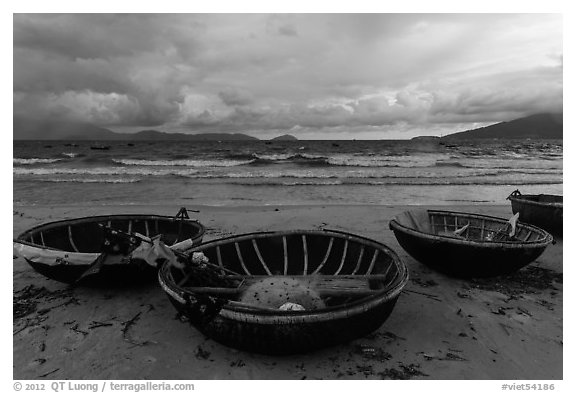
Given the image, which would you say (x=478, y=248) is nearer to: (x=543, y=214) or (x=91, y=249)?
(x=543, y=214)

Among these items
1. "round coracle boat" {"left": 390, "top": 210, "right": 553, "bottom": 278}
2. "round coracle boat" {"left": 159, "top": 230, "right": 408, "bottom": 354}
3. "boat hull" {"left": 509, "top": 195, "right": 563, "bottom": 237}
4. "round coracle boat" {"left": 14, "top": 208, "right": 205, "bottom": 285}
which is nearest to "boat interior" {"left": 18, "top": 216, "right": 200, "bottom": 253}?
"round coracle boat" {"left": 14, "top": 208, "right": 205, "bottom": 285}

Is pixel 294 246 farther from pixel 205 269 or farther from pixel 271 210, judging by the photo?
pixel 271 210

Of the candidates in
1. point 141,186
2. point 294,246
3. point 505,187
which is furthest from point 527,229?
point 141,186

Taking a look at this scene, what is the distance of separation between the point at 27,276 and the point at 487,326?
7302 mm

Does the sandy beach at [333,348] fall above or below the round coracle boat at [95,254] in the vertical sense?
below

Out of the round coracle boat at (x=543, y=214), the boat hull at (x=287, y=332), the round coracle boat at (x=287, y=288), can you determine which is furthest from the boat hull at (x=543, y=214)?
the boat hull at (x=287, y=332)

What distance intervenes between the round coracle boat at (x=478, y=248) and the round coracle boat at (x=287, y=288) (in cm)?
98

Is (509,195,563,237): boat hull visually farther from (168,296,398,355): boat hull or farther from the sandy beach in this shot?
(168,296,398,355): boat hull

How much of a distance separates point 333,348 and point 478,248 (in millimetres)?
2812

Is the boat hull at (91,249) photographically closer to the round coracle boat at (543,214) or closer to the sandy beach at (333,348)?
the sandy beach at (333,348)

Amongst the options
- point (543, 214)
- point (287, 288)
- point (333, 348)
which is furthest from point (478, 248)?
point (543, 214)

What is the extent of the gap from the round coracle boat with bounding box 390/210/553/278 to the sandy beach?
1.22 ft

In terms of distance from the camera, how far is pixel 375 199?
52.2 ft

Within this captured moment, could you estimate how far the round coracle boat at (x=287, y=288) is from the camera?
3746 millimetres
